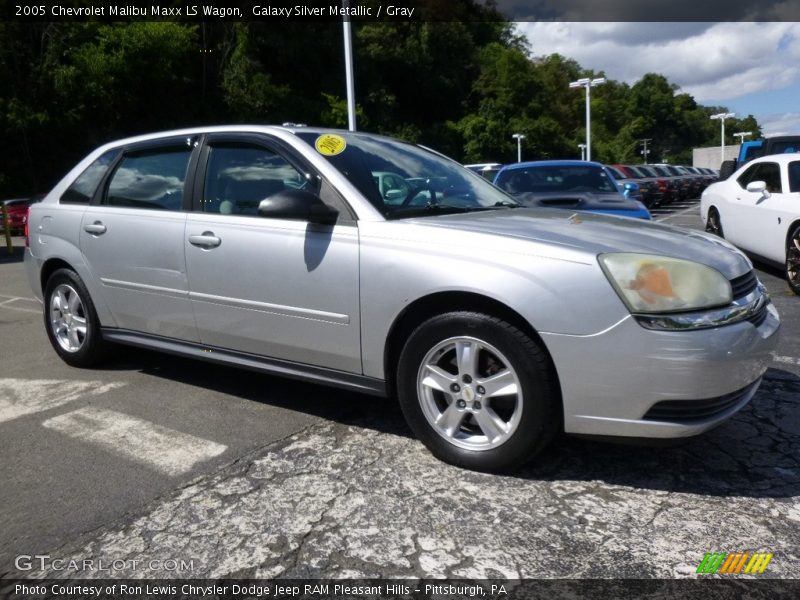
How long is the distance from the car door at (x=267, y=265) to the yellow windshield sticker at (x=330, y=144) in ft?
0.45

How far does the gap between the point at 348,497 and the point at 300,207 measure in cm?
133

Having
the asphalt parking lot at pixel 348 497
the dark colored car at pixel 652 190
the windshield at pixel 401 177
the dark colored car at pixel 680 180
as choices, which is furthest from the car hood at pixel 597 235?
the dark colored car at pixel 680 180

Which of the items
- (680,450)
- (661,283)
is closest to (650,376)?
(661,283)

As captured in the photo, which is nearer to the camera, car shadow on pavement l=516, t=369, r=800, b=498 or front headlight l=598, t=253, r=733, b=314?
front headlight l=598, t=253, r=733, b=314

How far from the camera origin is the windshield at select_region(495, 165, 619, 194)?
8586 mm

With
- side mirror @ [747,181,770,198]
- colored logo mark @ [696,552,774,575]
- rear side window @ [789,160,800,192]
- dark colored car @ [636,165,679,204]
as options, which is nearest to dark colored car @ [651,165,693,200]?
dark colored car @ [636,165,679,204]

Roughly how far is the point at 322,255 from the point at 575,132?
78882 mm

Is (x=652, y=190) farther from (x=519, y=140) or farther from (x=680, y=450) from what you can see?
(x=519, y=140)

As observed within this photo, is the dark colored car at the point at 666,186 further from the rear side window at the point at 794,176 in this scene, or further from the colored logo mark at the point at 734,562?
the colored logo mark at the point at 734,562

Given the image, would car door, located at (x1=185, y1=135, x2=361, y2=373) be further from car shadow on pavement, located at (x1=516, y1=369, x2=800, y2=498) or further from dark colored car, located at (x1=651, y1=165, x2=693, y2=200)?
dark colored car, located at (x1=651, y1=165, x2=693, y2=200)

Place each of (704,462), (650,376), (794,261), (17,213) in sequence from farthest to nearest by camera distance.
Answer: (17,213) < (794,261) < (704,462) < (650,376)

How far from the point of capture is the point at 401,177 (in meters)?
3.87

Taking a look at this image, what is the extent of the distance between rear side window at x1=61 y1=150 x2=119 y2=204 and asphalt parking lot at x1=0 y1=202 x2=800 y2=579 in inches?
55.9

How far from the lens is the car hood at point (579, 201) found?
7754mm
